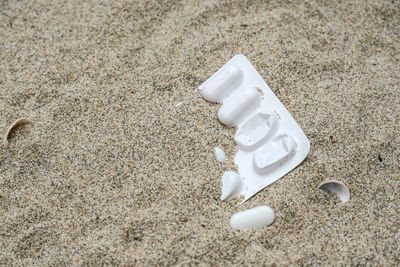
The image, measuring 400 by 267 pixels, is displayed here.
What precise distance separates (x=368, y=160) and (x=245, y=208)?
1.81ft

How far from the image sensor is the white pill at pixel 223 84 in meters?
1.56

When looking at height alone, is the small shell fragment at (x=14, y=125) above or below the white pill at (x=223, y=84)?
above

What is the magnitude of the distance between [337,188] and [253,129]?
410mm

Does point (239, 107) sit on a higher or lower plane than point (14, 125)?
lower

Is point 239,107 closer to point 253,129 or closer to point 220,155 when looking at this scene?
point 253,129

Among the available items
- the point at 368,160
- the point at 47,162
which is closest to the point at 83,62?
the point at 47,162

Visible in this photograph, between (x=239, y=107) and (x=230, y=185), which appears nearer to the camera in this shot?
(x=230, y=185)

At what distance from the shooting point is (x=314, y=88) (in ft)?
5.26

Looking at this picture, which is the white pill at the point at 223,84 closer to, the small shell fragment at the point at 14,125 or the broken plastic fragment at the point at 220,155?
the broken plastic fragment at the point at 220,155

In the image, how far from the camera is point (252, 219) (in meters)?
1.36

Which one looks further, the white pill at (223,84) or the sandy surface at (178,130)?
the white pill at (223,84)

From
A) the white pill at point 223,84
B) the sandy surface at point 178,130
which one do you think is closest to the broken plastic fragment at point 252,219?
the sandy surface at point 178,130

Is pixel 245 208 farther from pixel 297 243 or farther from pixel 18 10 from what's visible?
pixel 18 10

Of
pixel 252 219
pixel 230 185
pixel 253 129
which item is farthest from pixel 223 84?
pixel 252 219
